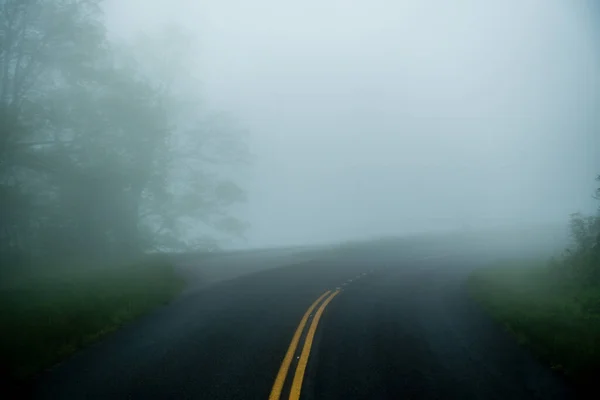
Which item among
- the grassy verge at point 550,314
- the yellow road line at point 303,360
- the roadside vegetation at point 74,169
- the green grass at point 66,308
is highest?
the roadside vegetation at point 74,169

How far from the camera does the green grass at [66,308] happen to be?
23.1 feet

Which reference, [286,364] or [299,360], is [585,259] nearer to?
[299,360]

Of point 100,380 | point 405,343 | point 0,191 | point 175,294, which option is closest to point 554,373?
point 405,343

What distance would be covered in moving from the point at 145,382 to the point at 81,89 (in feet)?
54.4

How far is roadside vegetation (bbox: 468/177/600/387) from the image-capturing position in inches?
291

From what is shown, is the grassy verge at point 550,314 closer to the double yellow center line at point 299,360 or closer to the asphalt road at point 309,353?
the asphalt road at point 309,353

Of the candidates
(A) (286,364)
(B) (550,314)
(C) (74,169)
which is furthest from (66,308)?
(B) (550,314)

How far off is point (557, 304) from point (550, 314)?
1739mm

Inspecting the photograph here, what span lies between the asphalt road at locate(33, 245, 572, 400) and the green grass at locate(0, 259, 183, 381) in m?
0.49

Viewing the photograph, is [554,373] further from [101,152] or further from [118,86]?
[118,86]

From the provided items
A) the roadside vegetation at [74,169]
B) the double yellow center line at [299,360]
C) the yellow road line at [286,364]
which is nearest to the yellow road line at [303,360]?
the double yellow center line at [299,360]

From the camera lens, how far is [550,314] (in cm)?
1049

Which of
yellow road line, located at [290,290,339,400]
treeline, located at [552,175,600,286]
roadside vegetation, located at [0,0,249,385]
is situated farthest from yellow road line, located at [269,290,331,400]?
treeline, located at [552,175,600,286]

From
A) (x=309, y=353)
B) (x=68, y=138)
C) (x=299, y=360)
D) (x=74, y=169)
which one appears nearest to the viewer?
(x=299, y=360)
